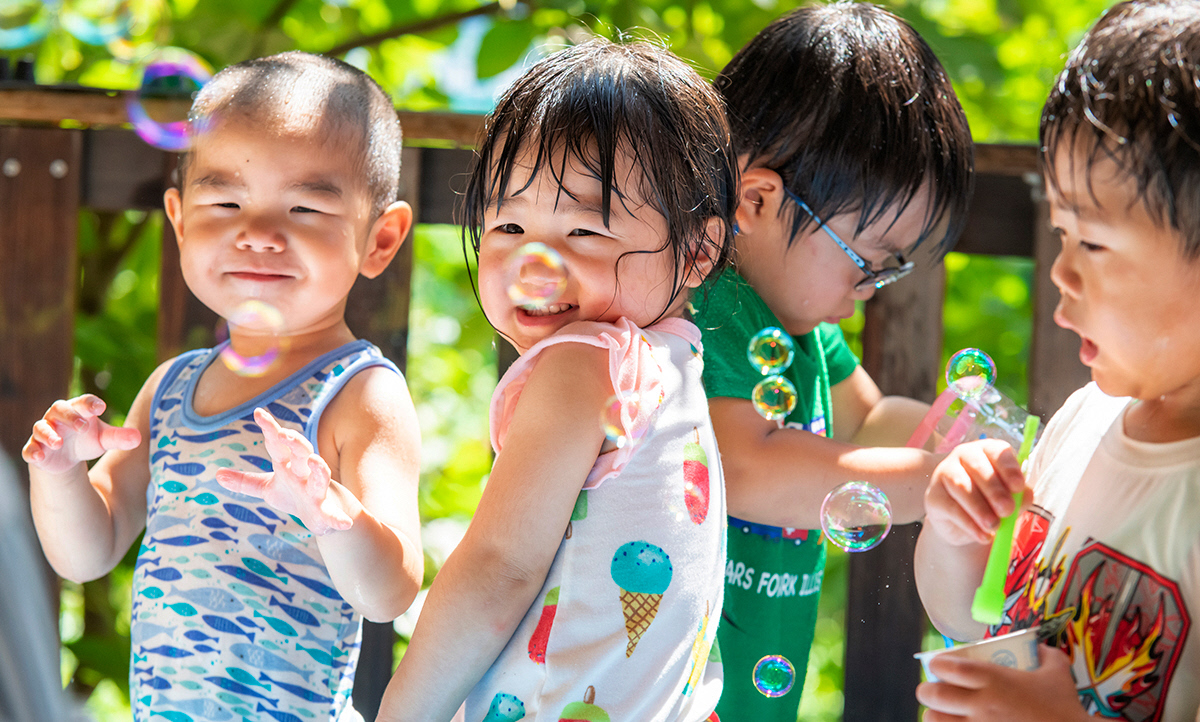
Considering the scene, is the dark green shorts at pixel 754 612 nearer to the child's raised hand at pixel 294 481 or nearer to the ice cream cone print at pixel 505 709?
the ice cream cone print at pixel 505 709

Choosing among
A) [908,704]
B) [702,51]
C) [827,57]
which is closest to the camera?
[827,57]

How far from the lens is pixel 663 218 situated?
134 centimetres

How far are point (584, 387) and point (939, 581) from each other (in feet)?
1.76

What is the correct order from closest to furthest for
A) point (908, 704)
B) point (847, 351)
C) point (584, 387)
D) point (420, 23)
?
point (584, 387)
point (847, 351)
point (908, 704)
point (420, 23)

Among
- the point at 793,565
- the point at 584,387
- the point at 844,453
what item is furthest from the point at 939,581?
the point at 584,387

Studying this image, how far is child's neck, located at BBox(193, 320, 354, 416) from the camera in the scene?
1.69m

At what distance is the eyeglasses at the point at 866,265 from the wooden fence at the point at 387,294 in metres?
0.48

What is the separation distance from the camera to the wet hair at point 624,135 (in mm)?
1289

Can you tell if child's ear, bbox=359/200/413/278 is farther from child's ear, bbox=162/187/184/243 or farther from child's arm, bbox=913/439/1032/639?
child's arm, bbox=913/439/1032/639

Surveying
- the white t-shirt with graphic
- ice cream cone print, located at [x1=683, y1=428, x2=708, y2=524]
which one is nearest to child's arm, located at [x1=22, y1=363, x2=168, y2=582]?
ice cream cone print, located at [x1=683, y1=428, x2=708, y2=524]

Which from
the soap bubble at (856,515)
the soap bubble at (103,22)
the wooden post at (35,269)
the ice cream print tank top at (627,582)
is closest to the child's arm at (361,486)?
the ice cream print tank top at (627,582)

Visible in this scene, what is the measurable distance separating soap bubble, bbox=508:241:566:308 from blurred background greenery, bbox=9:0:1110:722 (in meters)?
0.69

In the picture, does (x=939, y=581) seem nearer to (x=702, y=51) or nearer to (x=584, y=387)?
(x=584, y=387)

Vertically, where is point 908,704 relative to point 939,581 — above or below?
below
